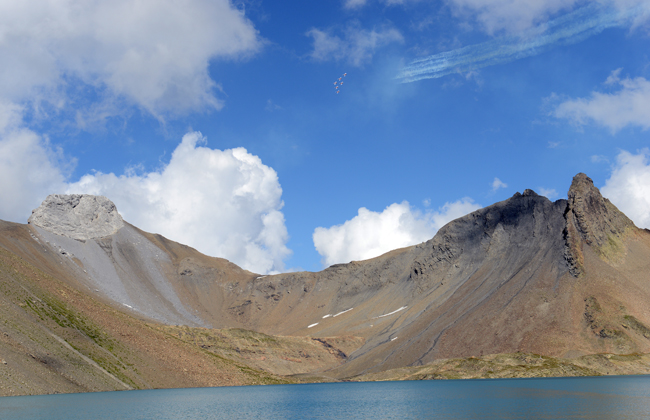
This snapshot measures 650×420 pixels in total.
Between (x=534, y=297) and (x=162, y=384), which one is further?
(x=534, y=297)

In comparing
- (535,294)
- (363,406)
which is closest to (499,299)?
(535,294)

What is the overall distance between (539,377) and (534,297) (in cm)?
3303

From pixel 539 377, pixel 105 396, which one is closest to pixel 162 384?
pixel 105 396

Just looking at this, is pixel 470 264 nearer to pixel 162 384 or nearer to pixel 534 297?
pixel 534 297

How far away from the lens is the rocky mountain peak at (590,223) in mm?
150000

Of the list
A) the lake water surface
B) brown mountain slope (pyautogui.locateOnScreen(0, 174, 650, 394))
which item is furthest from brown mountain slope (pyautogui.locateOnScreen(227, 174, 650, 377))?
the lake water surface

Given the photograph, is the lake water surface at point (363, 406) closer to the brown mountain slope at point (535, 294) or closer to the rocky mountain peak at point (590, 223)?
the brown mountain slope at point (535, 294)

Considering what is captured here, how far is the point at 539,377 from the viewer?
366ft

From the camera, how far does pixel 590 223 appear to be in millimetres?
159250

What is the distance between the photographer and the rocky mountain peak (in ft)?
492

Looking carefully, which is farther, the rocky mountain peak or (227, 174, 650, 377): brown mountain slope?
the rocky mountain peak

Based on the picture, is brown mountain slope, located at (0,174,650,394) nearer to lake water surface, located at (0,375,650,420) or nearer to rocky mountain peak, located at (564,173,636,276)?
rocky mountain peak, located at (564,173,636,276)

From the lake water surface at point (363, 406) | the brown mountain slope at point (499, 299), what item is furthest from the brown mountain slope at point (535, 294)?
the lake water surface at point (363, 406)

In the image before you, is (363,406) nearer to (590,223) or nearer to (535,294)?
(535,294)
